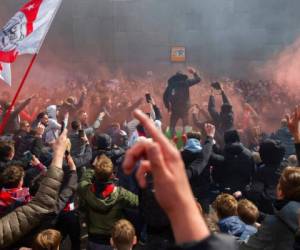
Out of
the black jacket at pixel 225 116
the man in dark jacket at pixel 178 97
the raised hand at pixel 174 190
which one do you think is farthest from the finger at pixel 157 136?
the man in dark jacket at pixel 178 97

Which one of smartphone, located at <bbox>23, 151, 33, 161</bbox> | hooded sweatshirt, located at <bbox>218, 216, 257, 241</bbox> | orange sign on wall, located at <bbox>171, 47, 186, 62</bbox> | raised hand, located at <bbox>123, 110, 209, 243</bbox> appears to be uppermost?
orange sign on wall, located at <bbox>171, 47, 186, 62</bbox>

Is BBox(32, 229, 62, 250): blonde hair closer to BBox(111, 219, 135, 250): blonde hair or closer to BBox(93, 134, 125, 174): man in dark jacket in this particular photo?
BBox(111, 219, 135, 250): blonde hair

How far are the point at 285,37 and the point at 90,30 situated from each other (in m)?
5.97

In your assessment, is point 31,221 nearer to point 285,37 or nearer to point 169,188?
point 169,188

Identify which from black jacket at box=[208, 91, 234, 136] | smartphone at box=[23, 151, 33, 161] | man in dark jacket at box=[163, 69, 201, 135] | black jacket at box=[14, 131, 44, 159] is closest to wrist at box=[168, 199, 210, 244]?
smartphone at box=[23, 151, 33, 161]

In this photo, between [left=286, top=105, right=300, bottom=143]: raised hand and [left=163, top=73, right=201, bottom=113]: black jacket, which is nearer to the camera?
[left=286, top=105, right=300, bottom=143]: raised hand

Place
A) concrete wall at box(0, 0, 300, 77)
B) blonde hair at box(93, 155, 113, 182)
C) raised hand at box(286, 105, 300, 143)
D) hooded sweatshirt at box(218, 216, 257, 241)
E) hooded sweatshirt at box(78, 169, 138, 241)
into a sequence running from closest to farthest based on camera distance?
hooded sweatshirt at box(218, 216, 257, 241) → raised hand at box(286, 105, 300, 143) → blonde hair at box(93, 155, 113, 182) → hooded sweatshirt at box(78, 169, 138, 241) → concrete wall at box(0, 0, 300, 77)

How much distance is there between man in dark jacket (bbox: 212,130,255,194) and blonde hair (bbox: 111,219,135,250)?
170cm

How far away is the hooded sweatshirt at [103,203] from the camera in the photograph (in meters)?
3.07

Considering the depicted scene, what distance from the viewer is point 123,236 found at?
2.60 metres

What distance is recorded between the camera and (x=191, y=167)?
3.55 meters

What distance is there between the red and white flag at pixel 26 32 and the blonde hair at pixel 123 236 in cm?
194

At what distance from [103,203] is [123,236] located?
1.70ft

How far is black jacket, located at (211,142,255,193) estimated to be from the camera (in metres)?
4.07
